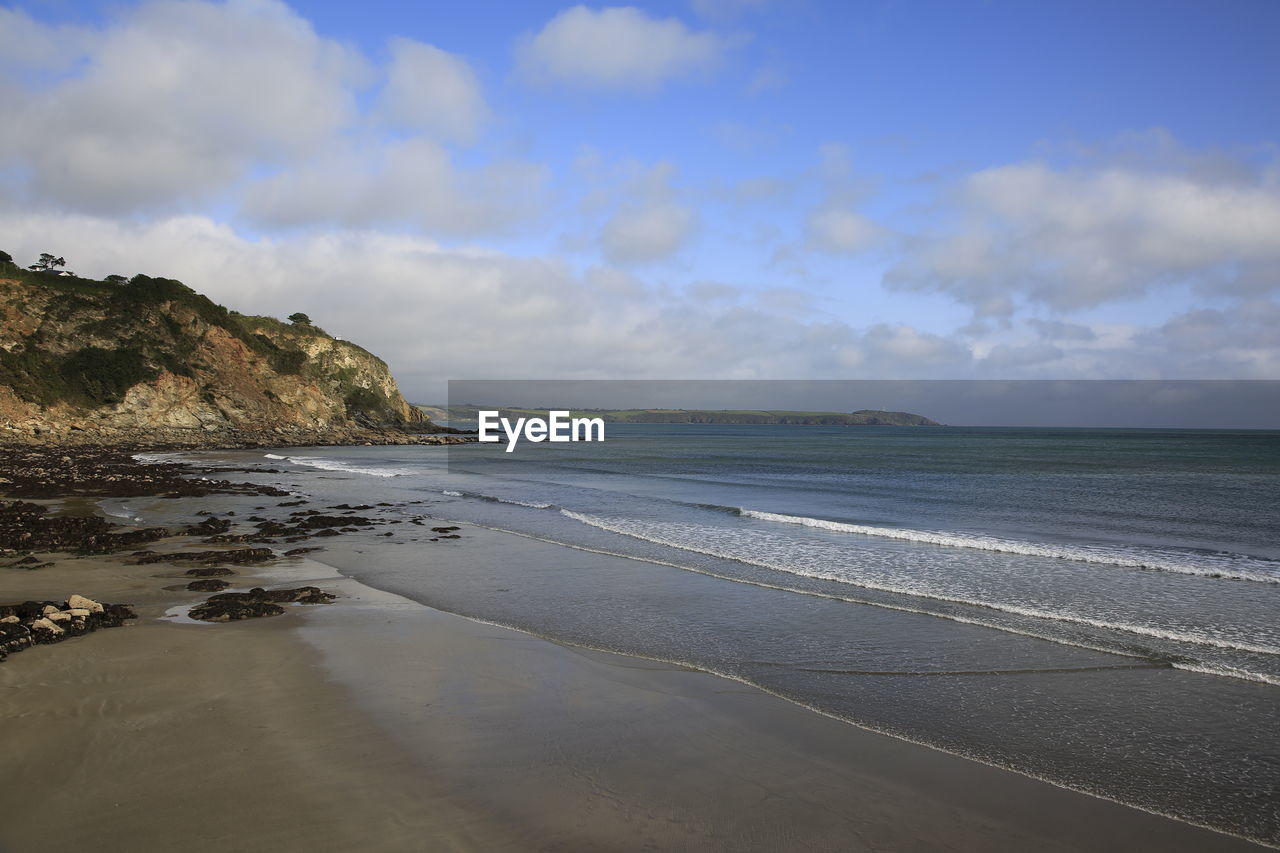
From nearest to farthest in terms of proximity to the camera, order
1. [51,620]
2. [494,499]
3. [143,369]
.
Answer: [51,620] < [494,499] < [143,369]

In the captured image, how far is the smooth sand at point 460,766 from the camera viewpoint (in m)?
4.61

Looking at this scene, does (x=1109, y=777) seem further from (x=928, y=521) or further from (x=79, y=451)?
(x=79, y=451)

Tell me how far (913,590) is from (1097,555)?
6.99 metres

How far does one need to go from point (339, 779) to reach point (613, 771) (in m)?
2.13

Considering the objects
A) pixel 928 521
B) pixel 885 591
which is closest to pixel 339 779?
pixel 885 591

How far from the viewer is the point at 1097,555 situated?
54.0ft

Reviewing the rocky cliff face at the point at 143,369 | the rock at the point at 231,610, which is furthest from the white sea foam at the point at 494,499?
the rocky cliff face at the point at 143,369

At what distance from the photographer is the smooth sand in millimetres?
4613

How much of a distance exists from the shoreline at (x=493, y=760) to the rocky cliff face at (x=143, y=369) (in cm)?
5545

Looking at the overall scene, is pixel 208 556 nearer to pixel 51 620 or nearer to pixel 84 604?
pixel 84 604

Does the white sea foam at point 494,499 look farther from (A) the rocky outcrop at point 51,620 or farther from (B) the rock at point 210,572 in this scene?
(A) the rocky outcrop at point 51,620

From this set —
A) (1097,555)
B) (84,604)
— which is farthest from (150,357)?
(1097,555)

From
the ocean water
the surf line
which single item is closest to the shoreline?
the ocean water

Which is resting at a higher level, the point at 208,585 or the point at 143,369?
the point at 143,369
